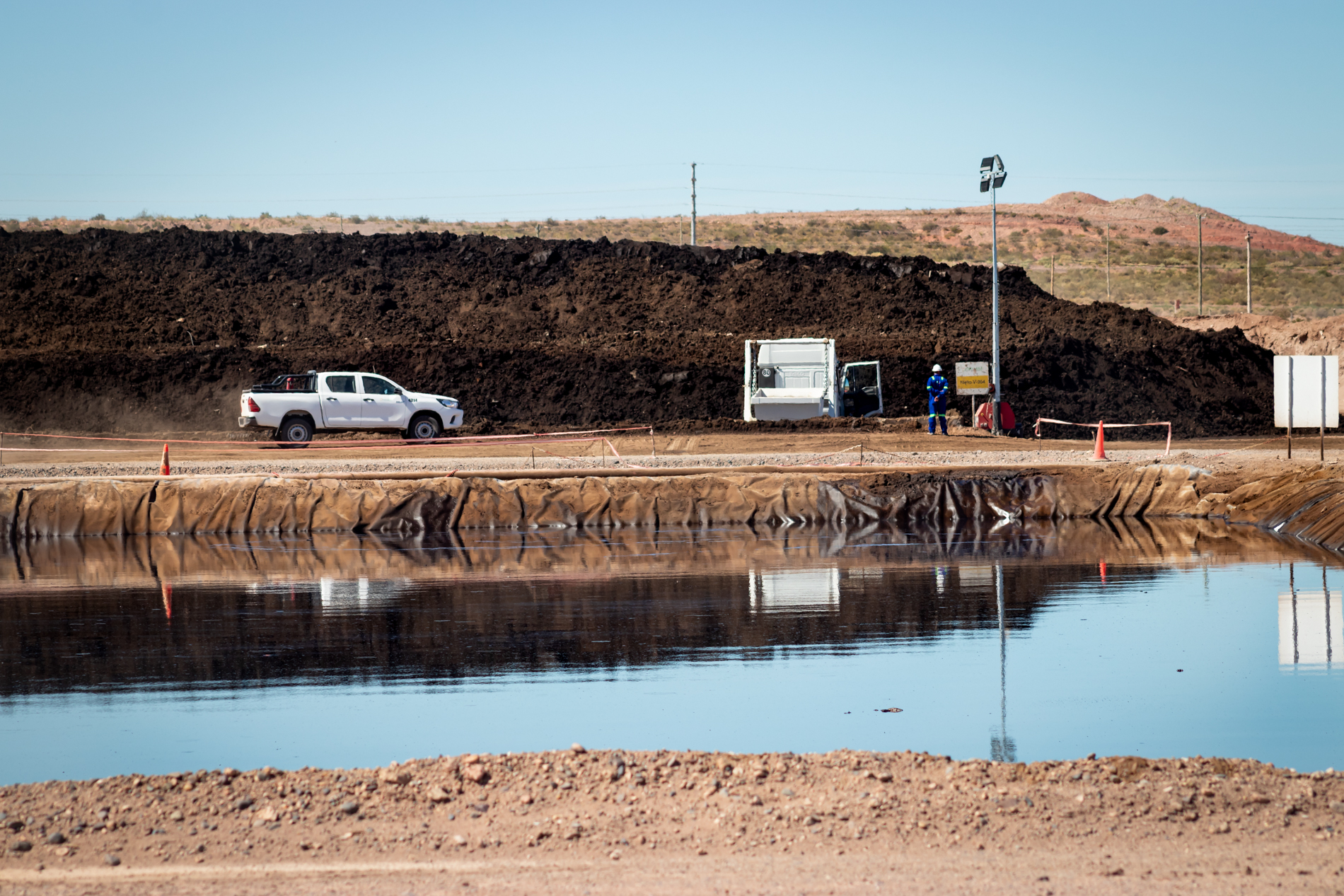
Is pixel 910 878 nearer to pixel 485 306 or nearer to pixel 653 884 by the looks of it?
pixel 653 884

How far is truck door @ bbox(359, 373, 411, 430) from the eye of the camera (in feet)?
93.4

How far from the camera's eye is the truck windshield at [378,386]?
2855cm

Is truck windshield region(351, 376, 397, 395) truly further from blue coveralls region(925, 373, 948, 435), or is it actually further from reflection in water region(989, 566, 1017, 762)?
reflection in water region(989, 566, 1017, 762)

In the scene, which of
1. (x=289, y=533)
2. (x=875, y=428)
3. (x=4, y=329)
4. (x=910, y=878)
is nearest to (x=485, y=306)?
(x=4, y=329)

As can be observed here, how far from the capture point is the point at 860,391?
3372 centimetres

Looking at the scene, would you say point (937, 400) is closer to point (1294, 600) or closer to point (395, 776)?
point (1294, 600)

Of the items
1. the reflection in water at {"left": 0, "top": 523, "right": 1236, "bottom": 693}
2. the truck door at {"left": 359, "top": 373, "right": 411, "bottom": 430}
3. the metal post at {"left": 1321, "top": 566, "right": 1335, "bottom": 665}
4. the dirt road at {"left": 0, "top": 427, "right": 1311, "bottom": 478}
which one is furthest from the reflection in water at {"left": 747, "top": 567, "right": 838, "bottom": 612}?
the truck door at {"left": 359, "top": 373, "right": 411, "bottom": 430}

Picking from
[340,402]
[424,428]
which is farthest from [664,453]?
[340,402]

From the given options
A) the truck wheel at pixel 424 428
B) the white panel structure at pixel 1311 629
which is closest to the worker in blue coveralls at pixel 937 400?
the truck wheel at pixel 424 428

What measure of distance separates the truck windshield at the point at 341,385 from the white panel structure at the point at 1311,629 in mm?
21866

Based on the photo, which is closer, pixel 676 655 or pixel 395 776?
pixel 395 776

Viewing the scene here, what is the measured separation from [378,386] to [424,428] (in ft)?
5.05

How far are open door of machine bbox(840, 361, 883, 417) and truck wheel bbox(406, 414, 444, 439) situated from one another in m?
11.2

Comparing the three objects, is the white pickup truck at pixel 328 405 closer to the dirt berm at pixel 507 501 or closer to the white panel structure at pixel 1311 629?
the dirt berm at pixel 507 501
